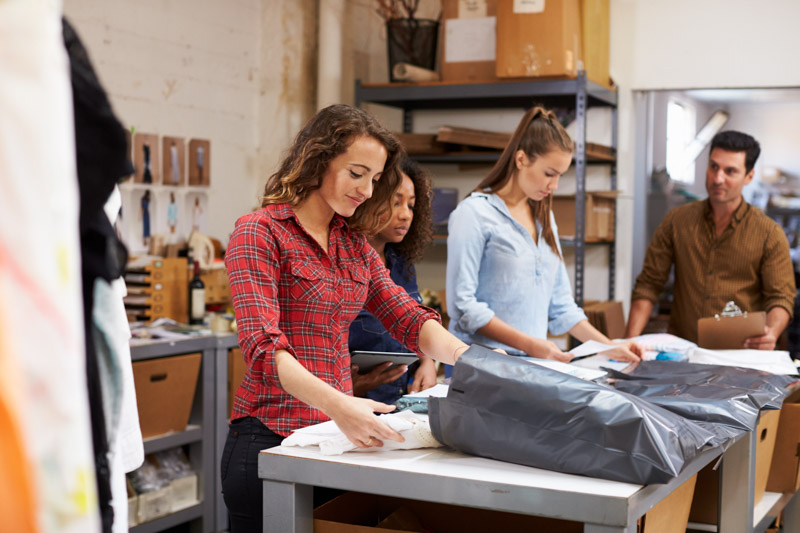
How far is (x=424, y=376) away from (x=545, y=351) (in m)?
0.38

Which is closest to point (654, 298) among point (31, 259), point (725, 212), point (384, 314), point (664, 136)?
point (725, 212)

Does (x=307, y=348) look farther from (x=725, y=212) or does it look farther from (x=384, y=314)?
(x=725, y=212)

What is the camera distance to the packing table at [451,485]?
1358mm

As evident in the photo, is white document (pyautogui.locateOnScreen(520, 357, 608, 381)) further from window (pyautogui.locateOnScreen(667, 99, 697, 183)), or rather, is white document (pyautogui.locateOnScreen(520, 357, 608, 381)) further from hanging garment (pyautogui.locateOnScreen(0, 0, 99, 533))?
window (pyautogui.locateOnScreen(667, 99, 697, 183))

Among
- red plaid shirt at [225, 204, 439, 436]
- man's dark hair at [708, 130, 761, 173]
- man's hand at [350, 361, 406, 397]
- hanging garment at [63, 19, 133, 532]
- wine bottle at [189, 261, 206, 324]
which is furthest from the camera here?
wine bottle at [189, 261, 206, 324]

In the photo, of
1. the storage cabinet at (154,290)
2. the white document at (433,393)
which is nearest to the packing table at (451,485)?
the white document at (433,393)

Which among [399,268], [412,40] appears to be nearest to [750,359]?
[399,268]

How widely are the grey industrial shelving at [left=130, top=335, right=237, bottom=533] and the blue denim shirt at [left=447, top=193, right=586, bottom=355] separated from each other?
1.35 metres

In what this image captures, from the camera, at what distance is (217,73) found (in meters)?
4.53

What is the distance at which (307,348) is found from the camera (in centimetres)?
172

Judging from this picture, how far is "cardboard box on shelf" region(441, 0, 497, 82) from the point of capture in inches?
177

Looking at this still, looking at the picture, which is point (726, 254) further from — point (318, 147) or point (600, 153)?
point (318, 147)

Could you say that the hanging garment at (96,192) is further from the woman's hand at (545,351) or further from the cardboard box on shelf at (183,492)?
the cardboard box on shelf at (183,492)

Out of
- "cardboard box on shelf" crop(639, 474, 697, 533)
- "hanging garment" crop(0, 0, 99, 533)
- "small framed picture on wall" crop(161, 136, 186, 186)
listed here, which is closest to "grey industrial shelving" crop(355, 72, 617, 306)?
"small framed picture on wall" crop(161, 136, 186, 186)
